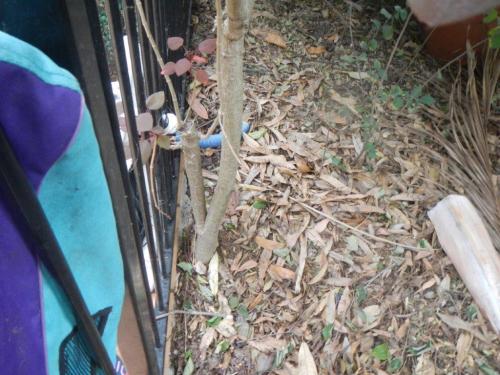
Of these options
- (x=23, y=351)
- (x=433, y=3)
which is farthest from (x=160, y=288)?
(x=433, y=3)

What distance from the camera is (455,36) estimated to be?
252 centimetres

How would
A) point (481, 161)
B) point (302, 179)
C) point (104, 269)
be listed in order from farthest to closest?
1. point (481, 161)
2. point (302, 179)
3. point (104, 269)

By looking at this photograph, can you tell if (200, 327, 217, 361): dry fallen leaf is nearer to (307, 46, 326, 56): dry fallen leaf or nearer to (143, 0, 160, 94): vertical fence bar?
(143, 0, 160, 94): vertical fence bar

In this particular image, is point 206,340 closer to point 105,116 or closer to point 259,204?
point 259,204

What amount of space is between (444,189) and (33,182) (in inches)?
73.6

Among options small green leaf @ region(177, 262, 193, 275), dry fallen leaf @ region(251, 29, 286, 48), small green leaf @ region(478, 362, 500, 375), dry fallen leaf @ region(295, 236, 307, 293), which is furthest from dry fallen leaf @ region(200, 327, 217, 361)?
dry fallen leaf @ region(251, 29, 286, 48)

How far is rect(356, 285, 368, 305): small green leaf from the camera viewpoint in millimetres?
1675

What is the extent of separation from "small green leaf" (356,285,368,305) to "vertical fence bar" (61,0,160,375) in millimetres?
959

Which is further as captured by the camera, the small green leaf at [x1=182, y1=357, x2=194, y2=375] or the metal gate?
the small green leaf at [x1=182, y1=357, x2=194, y2=375]

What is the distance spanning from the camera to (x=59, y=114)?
0.45m

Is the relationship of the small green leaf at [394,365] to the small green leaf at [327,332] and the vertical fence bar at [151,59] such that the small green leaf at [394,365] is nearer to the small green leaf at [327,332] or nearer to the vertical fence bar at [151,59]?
the small green leaf at [327,332]

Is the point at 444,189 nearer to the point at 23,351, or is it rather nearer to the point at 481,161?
the point at 481,161

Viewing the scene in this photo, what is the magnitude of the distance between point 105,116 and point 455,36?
238cm

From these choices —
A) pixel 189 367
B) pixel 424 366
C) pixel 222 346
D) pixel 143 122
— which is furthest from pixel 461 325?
pixel 143 122
